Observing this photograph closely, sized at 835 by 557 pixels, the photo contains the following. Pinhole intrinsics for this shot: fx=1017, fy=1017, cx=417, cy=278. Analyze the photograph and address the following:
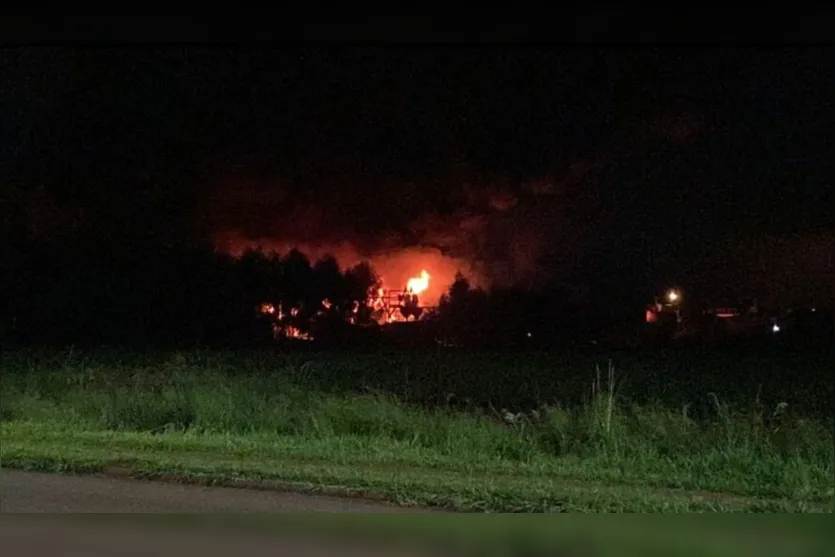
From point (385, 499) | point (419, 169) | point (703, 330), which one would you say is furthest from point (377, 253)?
point (703, 330)

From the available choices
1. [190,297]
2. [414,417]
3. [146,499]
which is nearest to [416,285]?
[414,417]

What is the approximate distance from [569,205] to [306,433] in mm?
2365

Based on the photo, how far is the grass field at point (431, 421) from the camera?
6.34m

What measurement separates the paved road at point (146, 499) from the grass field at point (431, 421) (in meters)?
0.10

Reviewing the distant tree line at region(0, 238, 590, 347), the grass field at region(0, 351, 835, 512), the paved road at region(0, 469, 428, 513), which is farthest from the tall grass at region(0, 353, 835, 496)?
the paved road at region(0, 469, 428, 513)

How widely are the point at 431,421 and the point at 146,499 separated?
195 cm

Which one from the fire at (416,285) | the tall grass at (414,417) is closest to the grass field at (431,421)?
the tall grass at (414,417)

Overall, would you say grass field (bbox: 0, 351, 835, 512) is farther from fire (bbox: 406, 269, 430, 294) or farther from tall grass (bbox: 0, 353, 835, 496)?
fire (bbox: 406, 269, 430, 294)

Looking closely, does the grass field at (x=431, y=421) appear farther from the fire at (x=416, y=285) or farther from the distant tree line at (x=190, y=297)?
the fire at (x=416, y=285)

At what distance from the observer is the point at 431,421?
692 cm

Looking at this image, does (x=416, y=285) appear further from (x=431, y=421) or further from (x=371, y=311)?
(x=431, y=421)

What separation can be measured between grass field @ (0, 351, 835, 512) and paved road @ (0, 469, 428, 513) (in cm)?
10

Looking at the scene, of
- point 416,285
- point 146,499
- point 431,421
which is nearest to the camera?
point 146,499

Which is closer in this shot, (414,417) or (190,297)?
(414,417)
